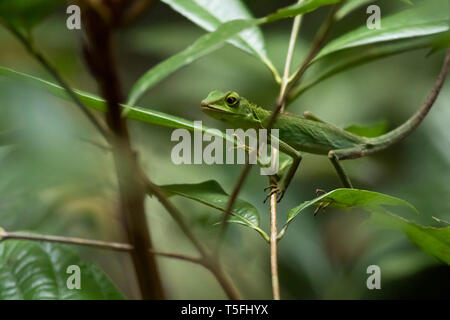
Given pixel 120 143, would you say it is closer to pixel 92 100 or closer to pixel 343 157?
pixel 92 100

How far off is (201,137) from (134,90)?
36 centimetres

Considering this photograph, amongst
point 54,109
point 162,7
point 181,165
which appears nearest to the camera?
point 54,109

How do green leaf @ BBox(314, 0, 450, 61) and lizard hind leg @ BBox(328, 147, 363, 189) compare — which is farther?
lizard hind leg @ BBox(328, 147, 363, 189)

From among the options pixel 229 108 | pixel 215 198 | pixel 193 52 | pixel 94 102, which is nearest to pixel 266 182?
pixel 229 108

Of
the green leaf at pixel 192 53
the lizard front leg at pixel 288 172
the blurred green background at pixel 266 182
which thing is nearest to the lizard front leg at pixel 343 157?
the blurred green background at pixel 266 182

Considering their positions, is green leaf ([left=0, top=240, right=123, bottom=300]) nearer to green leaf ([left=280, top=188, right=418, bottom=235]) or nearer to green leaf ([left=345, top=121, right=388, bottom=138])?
green leaf ([left=280, top=188, right=418, bottom=235])

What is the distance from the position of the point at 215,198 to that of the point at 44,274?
35cm

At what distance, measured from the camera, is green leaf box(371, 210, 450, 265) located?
916mm

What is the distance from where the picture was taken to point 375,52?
1.10 metres

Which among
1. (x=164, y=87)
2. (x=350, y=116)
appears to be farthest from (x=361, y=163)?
(x=164, y=87)

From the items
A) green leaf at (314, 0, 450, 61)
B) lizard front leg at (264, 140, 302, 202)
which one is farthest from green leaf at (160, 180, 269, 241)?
green leaf at (314, 0, 450, 61)

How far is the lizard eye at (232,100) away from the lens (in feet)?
4.59

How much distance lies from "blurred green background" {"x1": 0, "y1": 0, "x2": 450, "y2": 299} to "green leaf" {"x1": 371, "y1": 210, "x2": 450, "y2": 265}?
10cm
